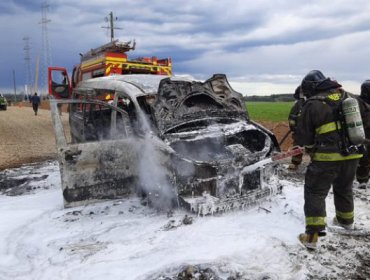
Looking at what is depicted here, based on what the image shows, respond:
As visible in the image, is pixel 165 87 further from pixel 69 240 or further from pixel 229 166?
pixel 69 240

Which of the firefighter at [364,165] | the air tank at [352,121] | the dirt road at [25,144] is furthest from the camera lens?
the dirt road at [25,144]

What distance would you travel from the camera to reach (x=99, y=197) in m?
5.92

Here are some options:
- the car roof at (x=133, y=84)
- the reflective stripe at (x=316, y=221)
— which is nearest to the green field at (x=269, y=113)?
the car roof at (x=133, y=84)

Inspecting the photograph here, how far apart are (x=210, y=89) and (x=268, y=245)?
283 centimetres

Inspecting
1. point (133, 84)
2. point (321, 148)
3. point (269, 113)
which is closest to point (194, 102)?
point (133, 84)

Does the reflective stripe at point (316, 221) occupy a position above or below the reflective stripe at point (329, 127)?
below

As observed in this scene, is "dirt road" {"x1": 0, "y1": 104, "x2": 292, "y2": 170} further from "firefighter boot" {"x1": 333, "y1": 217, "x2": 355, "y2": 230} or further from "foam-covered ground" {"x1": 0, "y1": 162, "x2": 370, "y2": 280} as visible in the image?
"firefighter boot" {"x1": 333, "y1": 217, "x2": 355, "y2": 230}

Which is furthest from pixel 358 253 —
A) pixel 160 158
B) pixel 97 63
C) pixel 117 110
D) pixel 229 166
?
pixel 97 63

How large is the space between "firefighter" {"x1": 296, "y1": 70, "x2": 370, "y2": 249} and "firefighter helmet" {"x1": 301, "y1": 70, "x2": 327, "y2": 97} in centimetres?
1

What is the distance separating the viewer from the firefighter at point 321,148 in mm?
4395

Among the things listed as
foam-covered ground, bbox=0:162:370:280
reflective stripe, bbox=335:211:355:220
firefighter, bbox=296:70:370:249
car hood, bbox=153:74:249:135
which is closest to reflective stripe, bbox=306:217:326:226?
firefighter, bbox=296:70:370:249

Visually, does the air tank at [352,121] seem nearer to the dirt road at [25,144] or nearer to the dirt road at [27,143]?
the dirt road at [27,143]

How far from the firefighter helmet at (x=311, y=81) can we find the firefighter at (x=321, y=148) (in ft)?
0.05

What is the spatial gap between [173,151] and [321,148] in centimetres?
177
